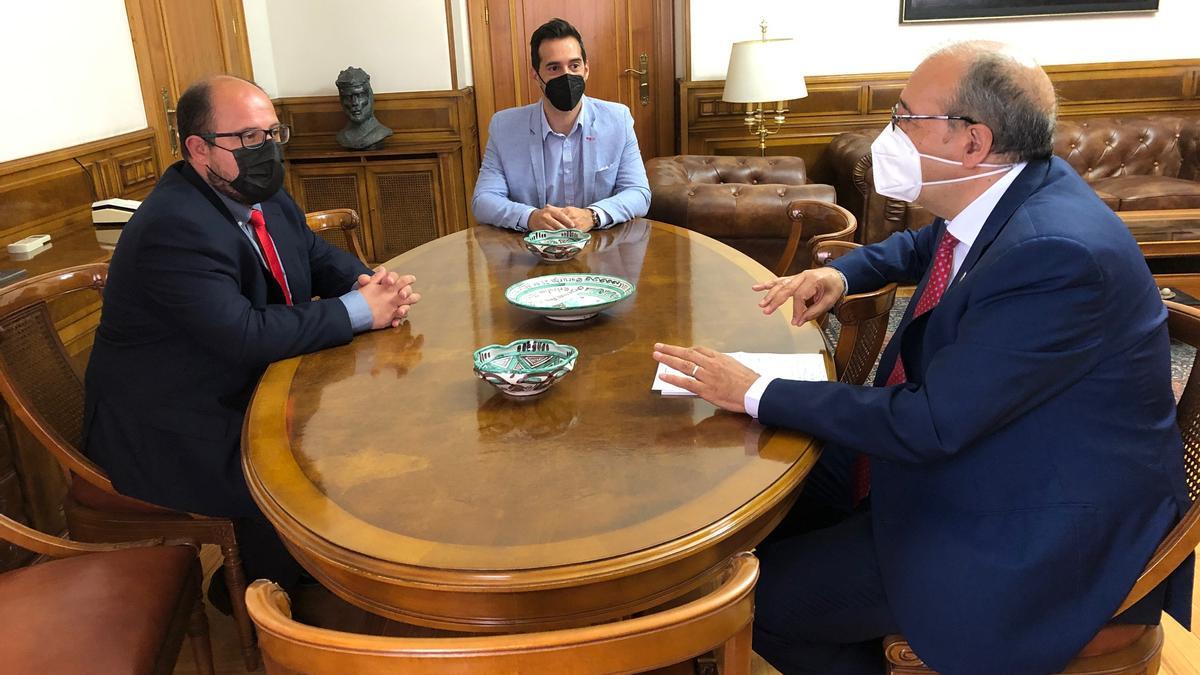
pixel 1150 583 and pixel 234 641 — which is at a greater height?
pixel 1150 583

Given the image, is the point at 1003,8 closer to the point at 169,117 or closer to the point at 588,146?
the point at 588,146

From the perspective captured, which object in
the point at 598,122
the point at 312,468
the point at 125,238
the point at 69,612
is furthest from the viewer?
the point at 598,122

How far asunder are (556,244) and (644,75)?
12.8 ft

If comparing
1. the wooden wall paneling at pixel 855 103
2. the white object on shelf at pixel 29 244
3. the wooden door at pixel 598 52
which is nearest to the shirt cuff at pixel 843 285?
the white object on shelf at pixel 29 244

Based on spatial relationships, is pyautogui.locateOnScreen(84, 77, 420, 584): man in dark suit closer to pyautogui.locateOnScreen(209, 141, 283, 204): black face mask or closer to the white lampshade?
pyautogui.locateOnScreen(209, 141, 283, 204): black face mask

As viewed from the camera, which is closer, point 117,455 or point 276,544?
point 117,455

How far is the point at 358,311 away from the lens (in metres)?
1.76

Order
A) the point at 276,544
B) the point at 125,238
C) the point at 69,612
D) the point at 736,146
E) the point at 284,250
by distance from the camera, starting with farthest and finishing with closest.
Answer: the point at 736,146
the point at 284,250
the point at 276,544
the point at 125,238
the point at 69,612

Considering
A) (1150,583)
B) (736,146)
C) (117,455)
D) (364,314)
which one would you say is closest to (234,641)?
(117,455)

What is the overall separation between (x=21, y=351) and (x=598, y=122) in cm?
181

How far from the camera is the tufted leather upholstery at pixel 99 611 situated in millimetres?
1275

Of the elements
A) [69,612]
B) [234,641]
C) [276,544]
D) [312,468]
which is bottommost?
[234,641]

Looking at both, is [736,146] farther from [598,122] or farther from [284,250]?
[284,250]

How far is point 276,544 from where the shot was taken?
1873 mm
